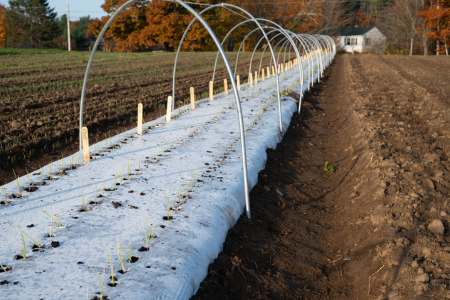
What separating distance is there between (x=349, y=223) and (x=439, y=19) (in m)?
38.4

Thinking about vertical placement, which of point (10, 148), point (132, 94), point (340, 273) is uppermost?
point (132, 94)

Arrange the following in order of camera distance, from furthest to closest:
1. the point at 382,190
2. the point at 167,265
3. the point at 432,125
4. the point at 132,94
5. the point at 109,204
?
1. the point at 132,94
2. the point at 432,125
3. the point at 382,190
4. the point at 109,204
5. the point at 167,265

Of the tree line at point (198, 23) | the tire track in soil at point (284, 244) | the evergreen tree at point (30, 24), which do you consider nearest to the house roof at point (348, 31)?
the tree line at point (198, 23)

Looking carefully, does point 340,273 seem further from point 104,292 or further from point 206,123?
point 206,123

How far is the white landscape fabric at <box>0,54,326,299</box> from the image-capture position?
94.6 inches

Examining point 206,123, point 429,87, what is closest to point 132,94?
point 206,123

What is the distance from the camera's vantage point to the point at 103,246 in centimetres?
280

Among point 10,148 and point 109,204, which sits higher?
point 10,148

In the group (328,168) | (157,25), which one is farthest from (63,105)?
(157,25)

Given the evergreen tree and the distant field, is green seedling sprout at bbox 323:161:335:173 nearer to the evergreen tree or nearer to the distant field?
the distant field

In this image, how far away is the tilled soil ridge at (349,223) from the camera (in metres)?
2.76

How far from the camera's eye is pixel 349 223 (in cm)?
395

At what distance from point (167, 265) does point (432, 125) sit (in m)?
6.51

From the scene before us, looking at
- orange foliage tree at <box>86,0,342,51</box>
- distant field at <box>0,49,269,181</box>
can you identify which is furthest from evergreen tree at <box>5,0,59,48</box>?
distant field at <box>0,49,269,181</box>
